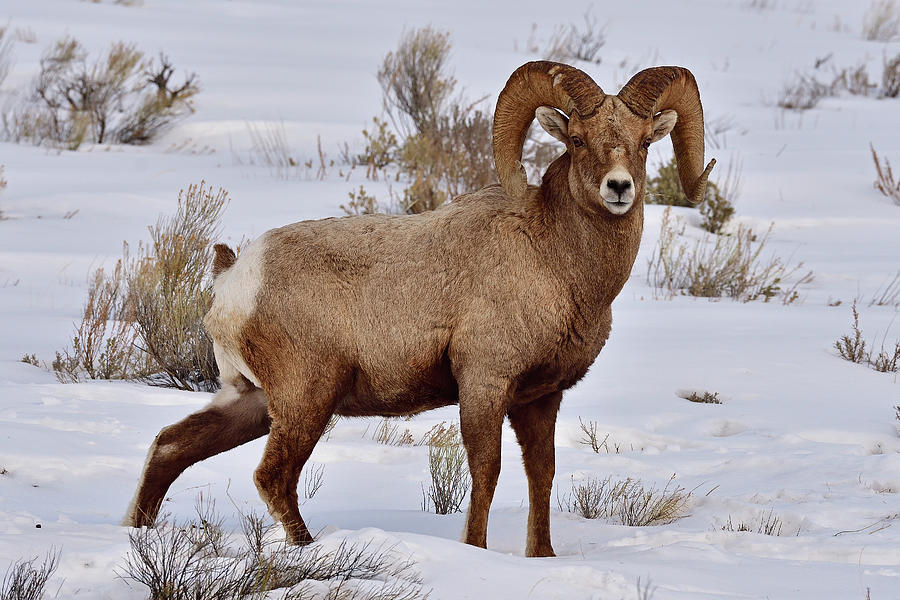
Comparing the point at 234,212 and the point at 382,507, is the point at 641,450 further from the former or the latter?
the point at 234,212

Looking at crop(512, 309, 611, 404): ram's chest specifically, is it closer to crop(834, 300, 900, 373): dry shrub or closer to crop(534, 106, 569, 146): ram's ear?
crop(534, 106, 569, 146): ram's ear

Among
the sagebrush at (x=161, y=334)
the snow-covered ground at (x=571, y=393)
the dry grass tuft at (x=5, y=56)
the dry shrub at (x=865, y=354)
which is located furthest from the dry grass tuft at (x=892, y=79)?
the sagebrush at (x=161, y=334)

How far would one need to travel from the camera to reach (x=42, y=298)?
9.91 meters

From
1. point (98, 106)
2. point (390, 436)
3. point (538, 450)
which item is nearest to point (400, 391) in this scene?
point (538, 450)

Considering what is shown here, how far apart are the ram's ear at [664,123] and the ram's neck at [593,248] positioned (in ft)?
1.20

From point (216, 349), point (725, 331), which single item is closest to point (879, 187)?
point (725, 331)

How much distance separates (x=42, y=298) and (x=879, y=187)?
10.9 m

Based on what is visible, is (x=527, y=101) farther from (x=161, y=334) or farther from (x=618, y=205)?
Result: (x=161, y=334)

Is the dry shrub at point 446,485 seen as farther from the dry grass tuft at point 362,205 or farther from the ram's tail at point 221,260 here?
the dry grass tuft at point 362,205

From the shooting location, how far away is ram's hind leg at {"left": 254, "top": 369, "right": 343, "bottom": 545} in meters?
4.71

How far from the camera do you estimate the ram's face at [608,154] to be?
4.31 metres

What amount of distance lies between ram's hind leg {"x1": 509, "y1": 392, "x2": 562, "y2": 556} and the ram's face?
0.98 metres

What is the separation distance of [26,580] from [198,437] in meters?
1.76

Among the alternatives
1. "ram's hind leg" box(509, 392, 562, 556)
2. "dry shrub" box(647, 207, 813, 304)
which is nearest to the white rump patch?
"ram's hind leg" box(509, 392, 562, 556)
